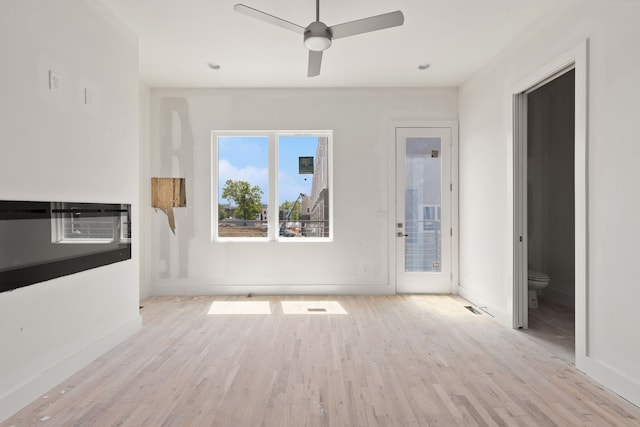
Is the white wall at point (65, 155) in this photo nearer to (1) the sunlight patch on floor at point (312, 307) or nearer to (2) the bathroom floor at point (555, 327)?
(1) the sunlight patch on floor at point (312, 307)

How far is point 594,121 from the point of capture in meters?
2.32

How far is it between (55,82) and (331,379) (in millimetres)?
2675

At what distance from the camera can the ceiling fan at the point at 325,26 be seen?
2293 millimetres

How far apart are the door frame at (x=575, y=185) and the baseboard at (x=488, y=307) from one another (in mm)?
84

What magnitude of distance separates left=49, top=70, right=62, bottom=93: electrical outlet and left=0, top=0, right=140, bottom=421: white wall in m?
0.03

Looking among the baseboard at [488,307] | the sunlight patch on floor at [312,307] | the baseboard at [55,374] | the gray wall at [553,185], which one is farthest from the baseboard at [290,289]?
the gray wall at [553,185]

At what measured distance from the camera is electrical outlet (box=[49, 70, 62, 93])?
2.23m

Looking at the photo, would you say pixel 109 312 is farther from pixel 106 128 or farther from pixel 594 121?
pixel 594 121

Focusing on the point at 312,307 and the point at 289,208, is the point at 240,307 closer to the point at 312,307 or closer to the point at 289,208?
the point at 312,307

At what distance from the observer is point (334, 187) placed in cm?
457

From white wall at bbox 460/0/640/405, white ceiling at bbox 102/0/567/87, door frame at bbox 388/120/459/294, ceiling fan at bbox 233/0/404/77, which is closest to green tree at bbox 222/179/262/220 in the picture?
white ceiling at bbox 102/0/567/87

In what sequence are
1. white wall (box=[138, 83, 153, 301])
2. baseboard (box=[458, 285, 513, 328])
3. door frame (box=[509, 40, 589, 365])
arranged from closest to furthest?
1. door frame (box=[509, 40, 589, 365])
2. baseboard (box=[458, 285, 513, 328])
3. white wall (box=[138, 83, 153, 301])

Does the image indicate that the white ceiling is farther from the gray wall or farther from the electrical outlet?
the gray wall

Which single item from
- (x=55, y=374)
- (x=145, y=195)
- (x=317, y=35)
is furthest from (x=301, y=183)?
(x=55, y=374)
